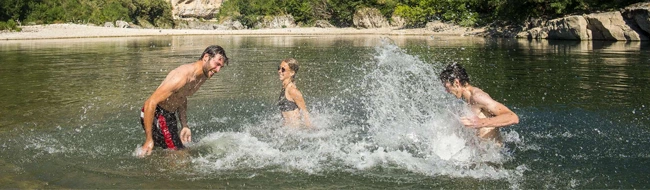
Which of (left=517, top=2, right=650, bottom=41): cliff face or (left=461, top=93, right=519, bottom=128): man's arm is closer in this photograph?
(left=461, top=93, right=519, bottom=128): man's arm

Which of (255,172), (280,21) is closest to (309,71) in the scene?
(255,172)

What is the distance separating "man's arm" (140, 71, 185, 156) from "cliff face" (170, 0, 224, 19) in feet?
415

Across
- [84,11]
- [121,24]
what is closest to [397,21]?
[121,24]

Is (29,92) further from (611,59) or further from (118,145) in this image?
(611,59)

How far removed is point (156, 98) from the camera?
694 cm

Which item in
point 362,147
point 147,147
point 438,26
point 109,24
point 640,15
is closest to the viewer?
point 147,147

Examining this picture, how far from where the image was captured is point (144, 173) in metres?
6.95

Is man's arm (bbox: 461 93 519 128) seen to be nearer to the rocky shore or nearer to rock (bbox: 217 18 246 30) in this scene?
the rocky shore

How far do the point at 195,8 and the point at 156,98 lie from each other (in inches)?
5058

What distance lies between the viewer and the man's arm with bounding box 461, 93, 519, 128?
21.4ft

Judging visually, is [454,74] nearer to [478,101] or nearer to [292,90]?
[478,101]

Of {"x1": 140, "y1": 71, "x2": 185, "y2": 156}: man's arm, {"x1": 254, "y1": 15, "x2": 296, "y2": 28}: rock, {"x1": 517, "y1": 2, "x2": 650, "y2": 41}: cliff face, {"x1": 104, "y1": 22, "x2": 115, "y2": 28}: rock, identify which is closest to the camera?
{"x1": 140, "y1": 71, "x2": 185, "y2": 156}: man's arm

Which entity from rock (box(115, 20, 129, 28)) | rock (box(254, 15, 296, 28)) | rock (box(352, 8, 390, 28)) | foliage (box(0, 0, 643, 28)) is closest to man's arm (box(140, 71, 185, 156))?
foliage (box(0, 0, 643, 28))

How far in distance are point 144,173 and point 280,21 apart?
80.1 metres
